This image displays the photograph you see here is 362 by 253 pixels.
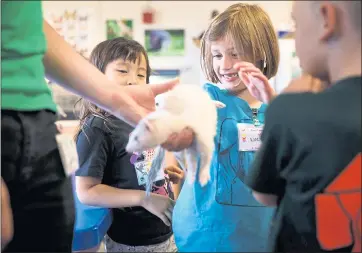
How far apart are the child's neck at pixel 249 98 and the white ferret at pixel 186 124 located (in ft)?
0.46

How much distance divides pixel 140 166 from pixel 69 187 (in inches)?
13.5

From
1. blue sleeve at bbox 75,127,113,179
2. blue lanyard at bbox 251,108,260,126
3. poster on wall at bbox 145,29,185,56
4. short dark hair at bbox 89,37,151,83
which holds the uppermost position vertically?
short dark hair at bbox 89,37,151,83

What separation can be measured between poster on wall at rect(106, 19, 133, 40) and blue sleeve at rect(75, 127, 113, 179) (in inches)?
61.4

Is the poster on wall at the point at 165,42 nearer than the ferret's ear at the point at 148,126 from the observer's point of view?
No

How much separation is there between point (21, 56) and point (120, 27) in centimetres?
195

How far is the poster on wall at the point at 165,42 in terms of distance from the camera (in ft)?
7.50

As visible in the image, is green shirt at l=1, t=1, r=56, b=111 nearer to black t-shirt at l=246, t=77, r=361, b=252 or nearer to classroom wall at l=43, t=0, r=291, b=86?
black t-shirt at l=246, t=77, r=361, b=252

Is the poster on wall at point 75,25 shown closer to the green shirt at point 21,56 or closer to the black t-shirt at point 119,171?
the black t-shirt at point 119,171

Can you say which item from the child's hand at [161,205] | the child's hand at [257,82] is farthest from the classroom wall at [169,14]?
the child's hand at [257,82]

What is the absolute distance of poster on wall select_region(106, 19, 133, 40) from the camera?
89.7 inches

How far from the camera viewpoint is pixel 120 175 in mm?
838

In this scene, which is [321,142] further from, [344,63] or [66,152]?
[66,152]

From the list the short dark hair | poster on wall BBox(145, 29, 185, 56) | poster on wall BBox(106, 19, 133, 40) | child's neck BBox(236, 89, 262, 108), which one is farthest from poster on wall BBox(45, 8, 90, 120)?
child's neck BBox(236, 89, 262, 108)

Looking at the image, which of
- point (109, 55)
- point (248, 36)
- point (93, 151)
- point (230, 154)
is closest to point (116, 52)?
point (109, 55)
